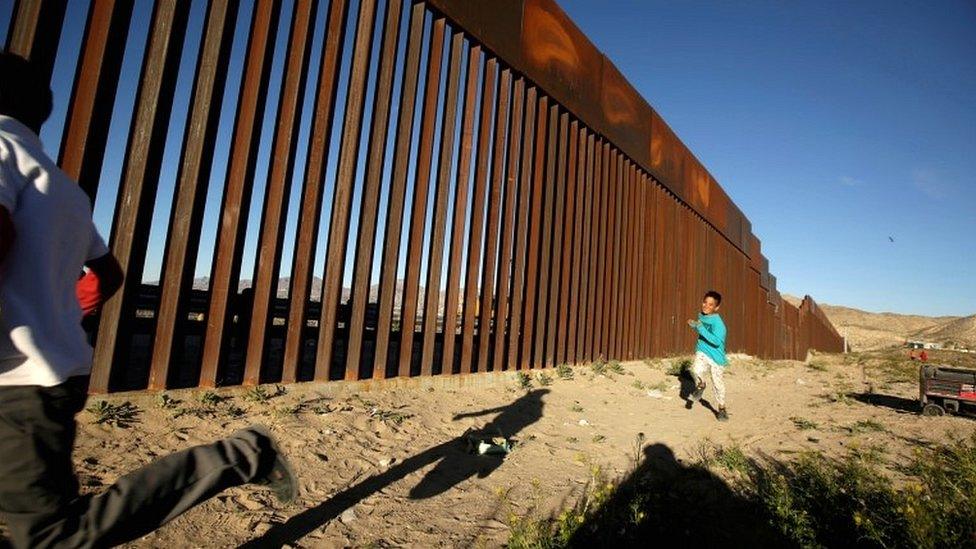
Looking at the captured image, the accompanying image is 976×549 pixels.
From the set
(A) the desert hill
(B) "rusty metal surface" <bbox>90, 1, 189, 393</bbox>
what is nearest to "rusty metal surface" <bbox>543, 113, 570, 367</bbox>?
(B) "rusty metal surface" <bbox>90, 1, 189, 393</bbox>

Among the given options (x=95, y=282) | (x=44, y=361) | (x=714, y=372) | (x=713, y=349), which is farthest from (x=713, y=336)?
(x=44, y=361)

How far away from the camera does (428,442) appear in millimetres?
3785

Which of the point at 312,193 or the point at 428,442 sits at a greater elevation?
the point at 312,193

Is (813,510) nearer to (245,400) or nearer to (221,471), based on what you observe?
(221,471)

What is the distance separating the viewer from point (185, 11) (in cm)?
343

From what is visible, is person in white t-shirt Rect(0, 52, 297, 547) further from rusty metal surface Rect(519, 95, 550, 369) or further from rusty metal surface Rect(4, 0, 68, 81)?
rusty metal surface Rect(519, 95, 550, 369)

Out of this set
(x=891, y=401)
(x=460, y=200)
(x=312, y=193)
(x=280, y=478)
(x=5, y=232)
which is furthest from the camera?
(x=891, y=401)

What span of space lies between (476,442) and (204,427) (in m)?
1.90

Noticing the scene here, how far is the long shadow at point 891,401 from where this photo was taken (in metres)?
7.07

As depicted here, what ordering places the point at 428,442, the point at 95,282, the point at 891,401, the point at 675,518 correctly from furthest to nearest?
the point at 891,401 → the point at 428,442 → the point at 675,518 → the point at 95,282

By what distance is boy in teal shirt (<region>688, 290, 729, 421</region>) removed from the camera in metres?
6.08

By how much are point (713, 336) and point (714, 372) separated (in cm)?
46

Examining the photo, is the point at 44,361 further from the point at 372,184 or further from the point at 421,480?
the point at 372,184

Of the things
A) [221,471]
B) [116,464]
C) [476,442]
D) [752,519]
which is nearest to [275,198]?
[116,464]
